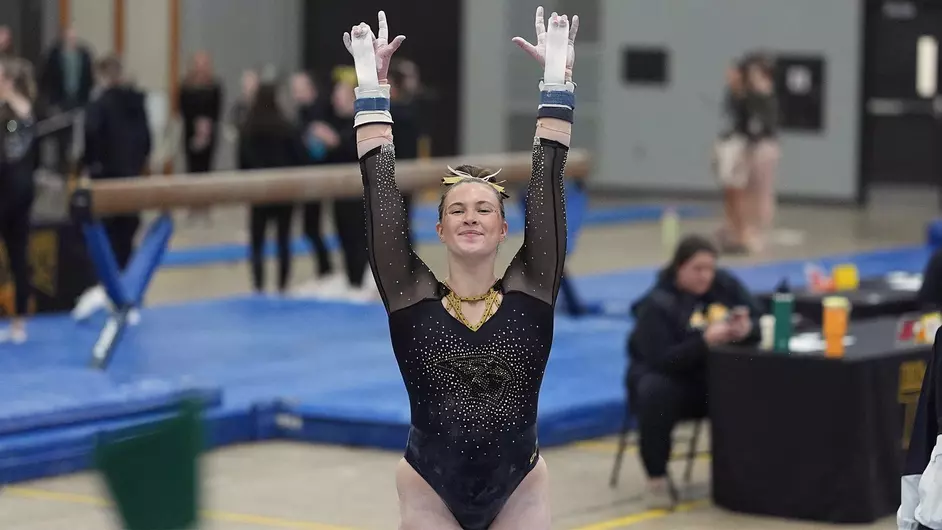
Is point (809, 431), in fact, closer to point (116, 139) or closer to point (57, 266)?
point (116, 139)

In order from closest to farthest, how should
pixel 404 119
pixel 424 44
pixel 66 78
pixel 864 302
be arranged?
pixel 864 302 → pixel 404 119 → pixel 66 78 → pixel 424 44

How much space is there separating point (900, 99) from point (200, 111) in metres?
9.05

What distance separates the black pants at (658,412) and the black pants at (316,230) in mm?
6164

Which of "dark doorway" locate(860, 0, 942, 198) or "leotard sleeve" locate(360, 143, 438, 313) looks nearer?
"leotard sleeve" locate(360, 143, 438, 313)

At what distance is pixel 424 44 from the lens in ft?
79.5

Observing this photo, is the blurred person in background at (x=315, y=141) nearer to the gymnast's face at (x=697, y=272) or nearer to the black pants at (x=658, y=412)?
the gymnast's face at (x=697, y=272)

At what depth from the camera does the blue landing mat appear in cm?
1619

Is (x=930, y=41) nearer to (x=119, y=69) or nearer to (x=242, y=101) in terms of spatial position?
(x=242, y=101)

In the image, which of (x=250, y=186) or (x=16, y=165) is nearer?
(x=16, y=165)

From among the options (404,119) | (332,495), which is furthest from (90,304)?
(332,495)

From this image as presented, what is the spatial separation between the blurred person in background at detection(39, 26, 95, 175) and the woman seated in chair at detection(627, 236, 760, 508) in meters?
11.3

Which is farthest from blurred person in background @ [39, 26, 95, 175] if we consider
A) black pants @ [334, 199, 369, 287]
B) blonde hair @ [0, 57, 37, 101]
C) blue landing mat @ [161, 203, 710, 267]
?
blonde hair @ [0, 57, 37, 101]

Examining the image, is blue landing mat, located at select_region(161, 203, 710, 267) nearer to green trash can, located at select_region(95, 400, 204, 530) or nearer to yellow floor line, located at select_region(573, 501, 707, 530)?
yellow floor line, located at select_region(573, 501, 707, 530)

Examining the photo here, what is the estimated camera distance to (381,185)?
375 cm
